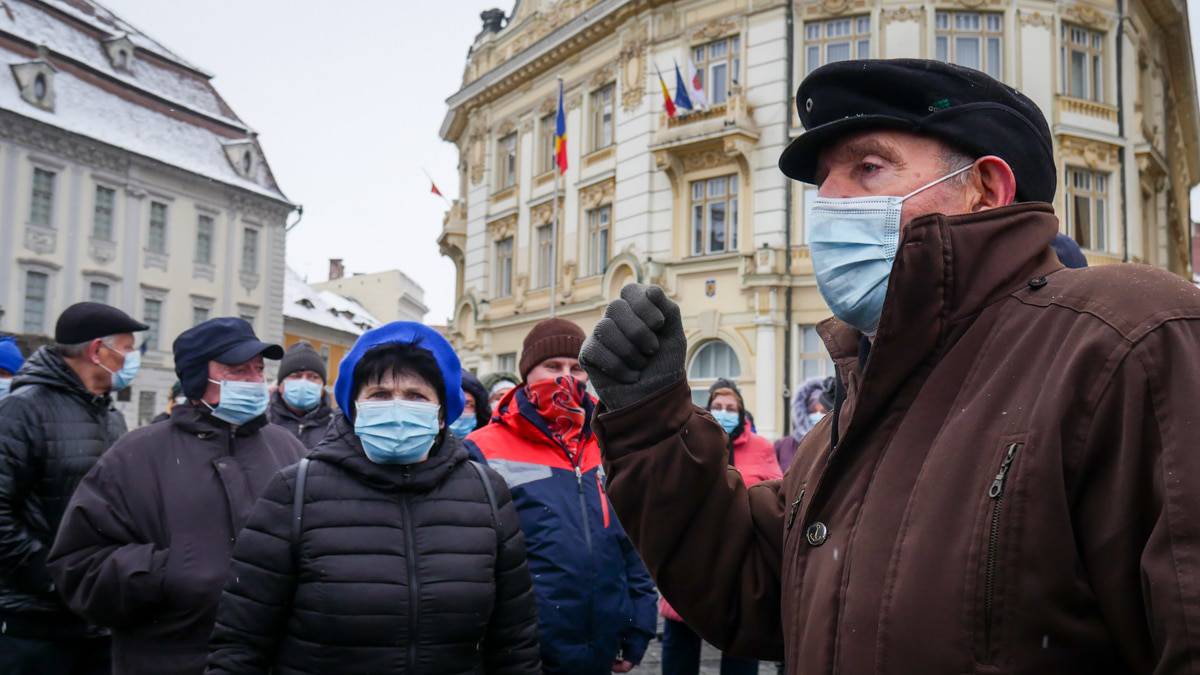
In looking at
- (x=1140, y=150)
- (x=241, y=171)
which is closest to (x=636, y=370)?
(x=1140, y=150)

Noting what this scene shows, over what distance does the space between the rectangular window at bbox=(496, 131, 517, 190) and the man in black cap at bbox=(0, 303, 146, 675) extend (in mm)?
23458

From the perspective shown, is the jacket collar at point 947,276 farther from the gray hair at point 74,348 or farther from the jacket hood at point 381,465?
the gray hair at point 74,348

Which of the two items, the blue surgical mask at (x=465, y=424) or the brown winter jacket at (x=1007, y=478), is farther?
the blue surgical mask at (x=465, y=424)

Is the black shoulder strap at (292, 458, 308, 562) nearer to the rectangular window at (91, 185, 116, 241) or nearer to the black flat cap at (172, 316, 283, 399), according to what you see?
the black flat cap at (172, 316, 283, 399)

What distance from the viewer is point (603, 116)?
24672 mm

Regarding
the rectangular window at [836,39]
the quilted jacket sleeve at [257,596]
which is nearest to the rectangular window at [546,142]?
the rectangular window at [836,39]

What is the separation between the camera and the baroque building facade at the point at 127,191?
32.3 metres

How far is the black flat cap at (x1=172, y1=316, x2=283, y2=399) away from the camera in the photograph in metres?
4.41

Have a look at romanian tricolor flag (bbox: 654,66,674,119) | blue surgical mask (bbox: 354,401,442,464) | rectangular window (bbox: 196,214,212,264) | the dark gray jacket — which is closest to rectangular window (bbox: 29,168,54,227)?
rectangular window (bbox: 196,214,212,264)

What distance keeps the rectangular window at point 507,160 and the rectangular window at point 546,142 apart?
4.94 ft

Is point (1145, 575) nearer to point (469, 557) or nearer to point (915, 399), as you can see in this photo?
point (915, 399)

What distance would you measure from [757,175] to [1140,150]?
853 cm

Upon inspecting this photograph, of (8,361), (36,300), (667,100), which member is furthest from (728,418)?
(36,300)

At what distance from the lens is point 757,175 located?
21141 mm
